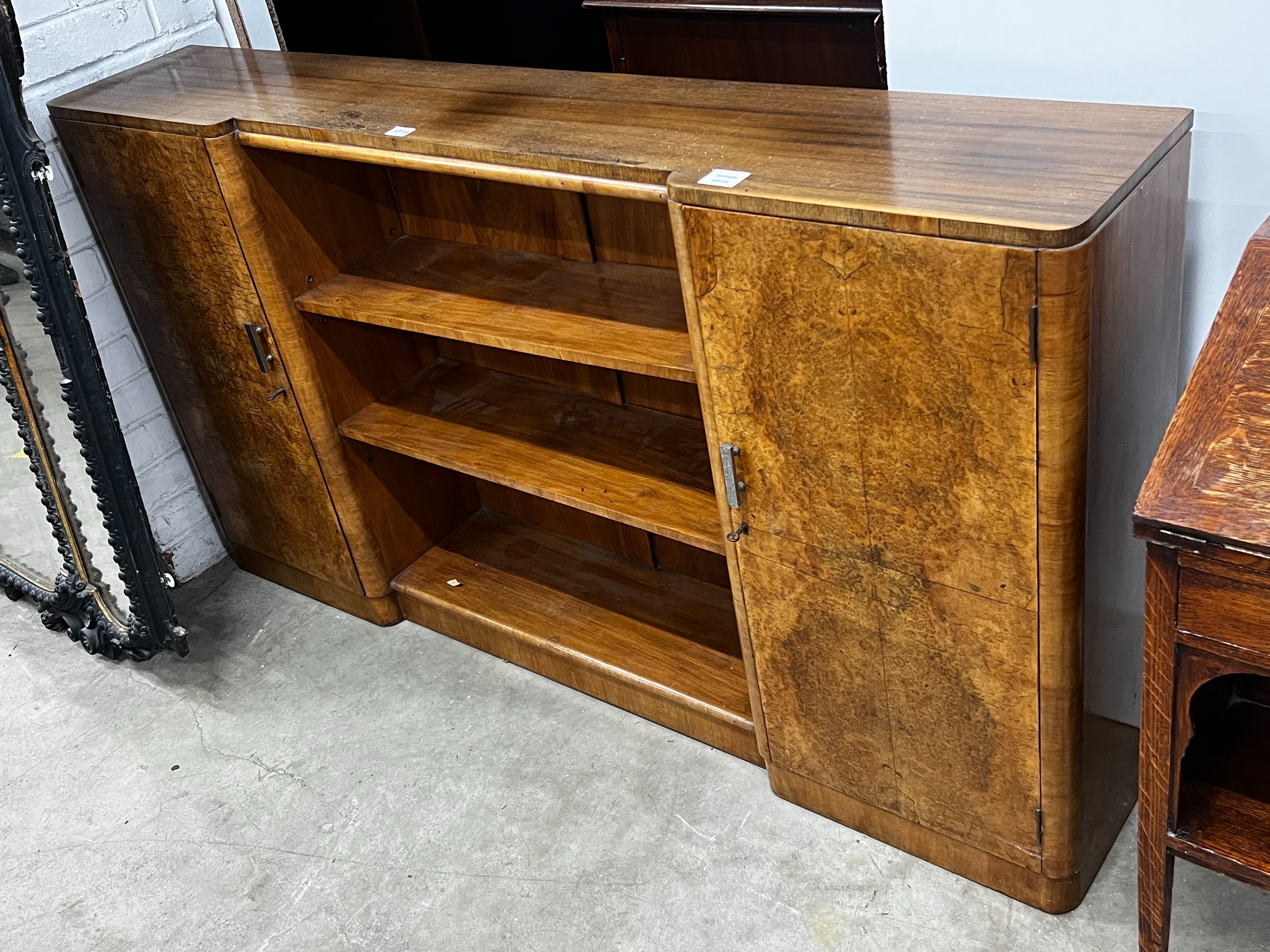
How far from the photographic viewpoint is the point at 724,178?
153cm

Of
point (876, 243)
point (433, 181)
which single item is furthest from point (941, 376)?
point (433, 181)

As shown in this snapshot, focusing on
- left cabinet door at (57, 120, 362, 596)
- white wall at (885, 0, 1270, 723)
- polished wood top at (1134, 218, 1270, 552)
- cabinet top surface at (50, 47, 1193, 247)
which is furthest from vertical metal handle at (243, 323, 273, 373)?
polished wood top at (1134, 218, 1270, 552)

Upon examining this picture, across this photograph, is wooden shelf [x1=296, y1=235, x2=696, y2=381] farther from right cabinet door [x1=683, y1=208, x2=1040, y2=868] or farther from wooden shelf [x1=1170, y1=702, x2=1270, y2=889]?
wooden shelf [x1=1170, y1=702, x2=1270, y2=889]

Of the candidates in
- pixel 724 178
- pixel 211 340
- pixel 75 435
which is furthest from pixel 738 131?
pixel 75 435

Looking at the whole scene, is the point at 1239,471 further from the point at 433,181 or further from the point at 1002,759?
the point at 433,181

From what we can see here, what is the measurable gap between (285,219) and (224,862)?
1.20m

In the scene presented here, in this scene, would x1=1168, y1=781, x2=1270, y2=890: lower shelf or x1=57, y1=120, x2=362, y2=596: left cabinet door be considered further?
x1=57, y1=120, x2=362, y2=596: left cabinet door

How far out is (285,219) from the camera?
7.35 feet

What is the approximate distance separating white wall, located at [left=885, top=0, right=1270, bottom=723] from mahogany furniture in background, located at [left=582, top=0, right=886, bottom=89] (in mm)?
239

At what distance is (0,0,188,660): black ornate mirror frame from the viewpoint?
2115mm

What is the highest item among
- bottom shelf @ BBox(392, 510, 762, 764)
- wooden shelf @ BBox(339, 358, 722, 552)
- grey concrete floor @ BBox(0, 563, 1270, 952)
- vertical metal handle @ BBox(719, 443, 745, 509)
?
vertical metal handle @ BBox(719, 443, 745, 509)

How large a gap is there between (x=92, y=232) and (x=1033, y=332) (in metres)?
2.03

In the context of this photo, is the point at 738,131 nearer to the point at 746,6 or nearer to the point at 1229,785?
the point at 746,6

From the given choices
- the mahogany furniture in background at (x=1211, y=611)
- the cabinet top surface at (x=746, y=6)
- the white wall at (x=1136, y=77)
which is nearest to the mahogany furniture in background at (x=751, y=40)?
the cabinet top surface at (x=746, y=6)
